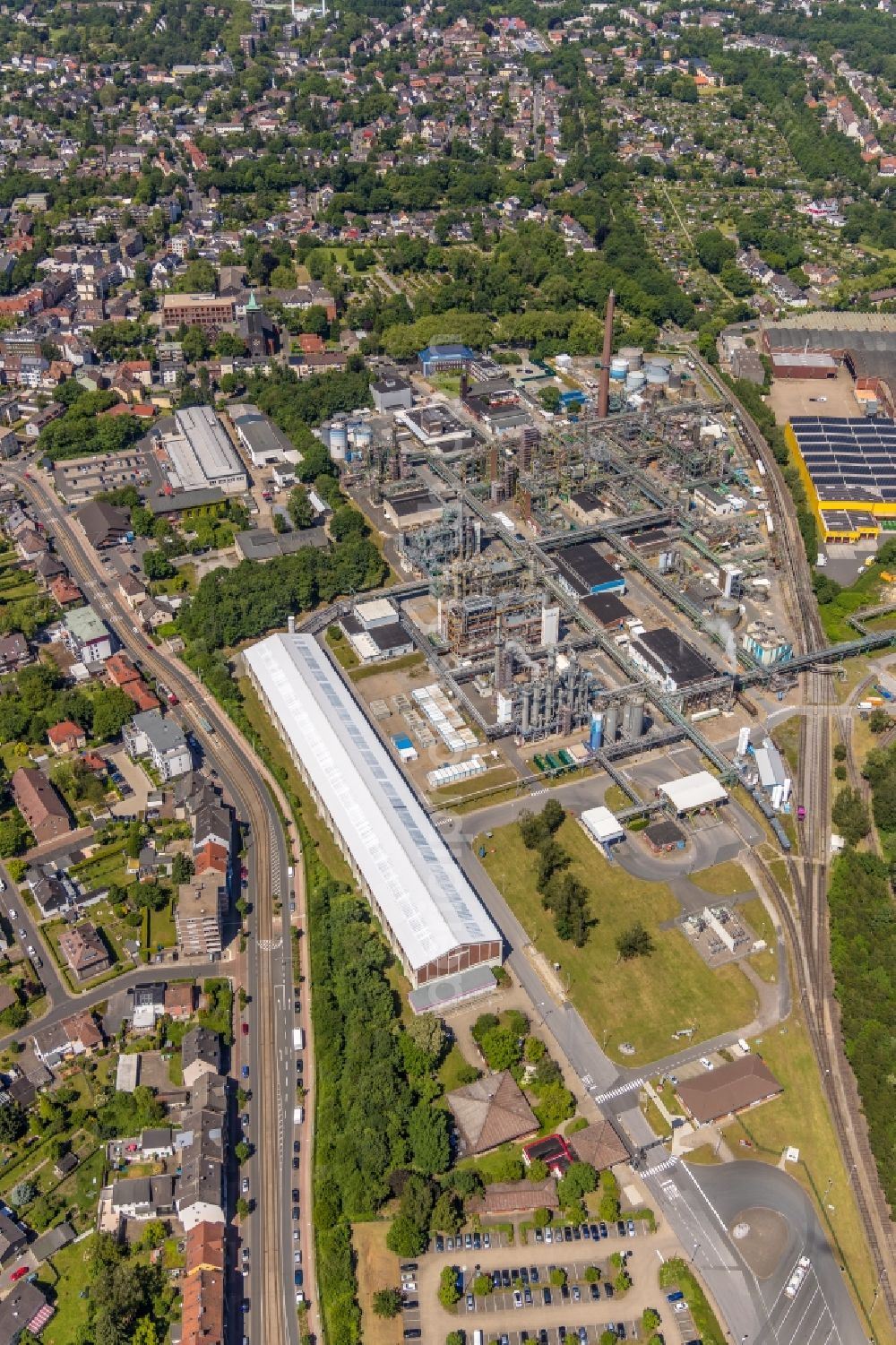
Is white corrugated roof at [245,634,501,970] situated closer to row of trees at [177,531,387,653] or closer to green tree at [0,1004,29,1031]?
row of trees at [177,531,387,653]

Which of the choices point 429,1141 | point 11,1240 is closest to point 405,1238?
point 429,1141

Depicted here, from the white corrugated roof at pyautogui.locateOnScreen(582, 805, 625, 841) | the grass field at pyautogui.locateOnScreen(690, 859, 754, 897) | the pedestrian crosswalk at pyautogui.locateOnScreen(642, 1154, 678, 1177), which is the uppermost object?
the white corrugated roof at pyautogui.locateOnScreen(582, 805, 625, 841)

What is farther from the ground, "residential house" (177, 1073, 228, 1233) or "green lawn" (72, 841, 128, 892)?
"green lawn" (72, 841, 128, 892)

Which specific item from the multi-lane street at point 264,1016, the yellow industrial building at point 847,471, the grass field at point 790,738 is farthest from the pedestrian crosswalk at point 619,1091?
the yellow industrial building at point 847,471

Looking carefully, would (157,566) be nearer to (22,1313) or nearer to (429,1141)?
(429,1141)

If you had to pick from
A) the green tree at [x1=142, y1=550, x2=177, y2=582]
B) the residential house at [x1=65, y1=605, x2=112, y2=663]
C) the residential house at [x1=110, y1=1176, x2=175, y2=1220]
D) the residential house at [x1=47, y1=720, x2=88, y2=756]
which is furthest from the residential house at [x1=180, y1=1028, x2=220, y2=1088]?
the green tree at [x1=142, y1=550, x2=177, y2=582]

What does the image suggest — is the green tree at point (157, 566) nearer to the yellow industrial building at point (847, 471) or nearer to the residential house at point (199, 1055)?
the residential house at point (199, 1055)

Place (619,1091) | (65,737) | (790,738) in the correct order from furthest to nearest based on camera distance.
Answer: (790,738)
(65,737)
(619,1091)
